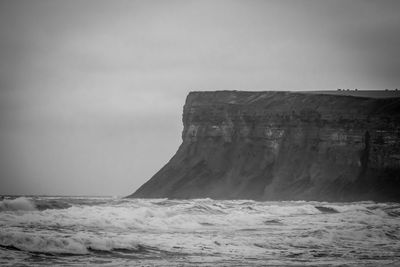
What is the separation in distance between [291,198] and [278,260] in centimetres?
6180

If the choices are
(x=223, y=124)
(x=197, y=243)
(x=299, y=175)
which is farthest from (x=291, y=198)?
(x=197, y=243)

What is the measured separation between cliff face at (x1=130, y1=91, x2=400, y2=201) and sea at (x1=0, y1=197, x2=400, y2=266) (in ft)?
143

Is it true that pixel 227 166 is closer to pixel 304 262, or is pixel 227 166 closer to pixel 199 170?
pixel 199 170

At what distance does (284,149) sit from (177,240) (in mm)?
65188

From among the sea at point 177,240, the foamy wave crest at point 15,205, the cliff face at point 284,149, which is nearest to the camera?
the sea at point 177,240

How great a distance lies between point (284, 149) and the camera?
3472 inches

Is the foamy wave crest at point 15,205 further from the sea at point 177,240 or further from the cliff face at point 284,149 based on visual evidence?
the cliff face at point 284,149

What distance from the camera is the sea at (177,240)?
64.1 feet

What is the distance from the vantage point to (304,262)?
19.9 meters

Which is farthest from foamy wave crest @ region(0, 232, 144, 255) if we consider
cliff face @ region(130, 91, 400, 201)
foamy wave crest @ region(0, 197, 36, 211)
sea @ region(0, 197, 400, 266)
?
cliff face @ region(130, 91, 400, 201)

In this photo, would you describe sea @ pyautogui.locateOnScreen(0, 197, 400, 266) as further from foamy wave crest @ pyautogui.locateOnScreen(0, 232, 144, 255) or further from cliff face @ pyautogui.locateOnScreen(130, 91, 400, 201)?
cliff face @ pyautogui.locateOnScreen(130, 91, 400, 201)

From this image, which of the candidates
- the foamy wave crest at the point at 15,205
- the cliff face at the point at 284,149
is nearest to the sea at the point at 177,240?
the foamy wave crest at the point at 15,205

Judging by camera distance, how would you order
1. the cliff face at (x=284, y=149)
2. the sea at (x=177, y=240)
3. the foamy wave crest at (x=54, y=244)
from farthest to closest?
the cliff face at (x=284, y=149)
the foamy wave crest at (x=54, y=244)
the sea at (x=177, y=240)

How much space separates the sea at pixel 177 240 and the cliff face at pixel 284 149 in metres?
43.6
